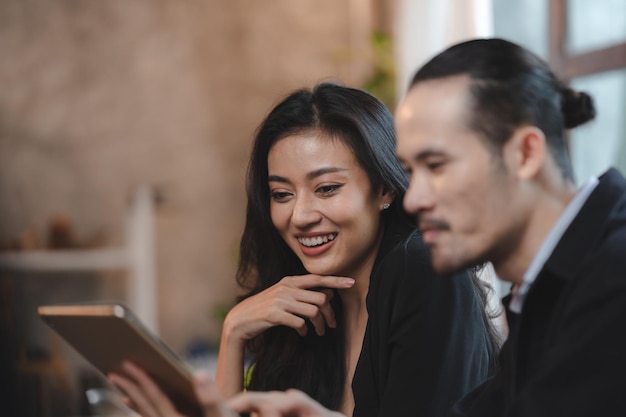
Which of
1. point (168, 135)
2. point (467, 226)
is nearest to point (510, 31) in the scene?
point (168, 135)

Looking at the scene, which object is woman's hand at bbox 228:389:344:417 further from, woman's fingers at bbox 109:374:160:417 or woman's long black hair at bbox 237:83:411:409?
woman's long black hair at bbox 237:83:411:409

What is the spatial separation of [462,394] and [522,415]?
411 mm

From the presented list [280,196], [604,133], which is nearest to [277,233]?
[280,196]

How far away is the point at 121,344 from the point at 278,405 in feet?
0.86

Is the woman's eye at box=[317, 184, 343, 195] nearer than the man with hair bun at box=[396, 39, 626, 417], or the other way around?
the man with hair bun at box=[396, 39, 626, 417]

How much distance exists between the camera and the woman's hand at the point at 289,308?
5.98ft

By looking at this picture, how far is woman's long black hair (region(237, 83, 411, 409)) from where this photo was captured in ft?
5.92

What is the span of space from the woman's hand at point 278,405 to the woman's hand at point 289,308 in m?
0.55

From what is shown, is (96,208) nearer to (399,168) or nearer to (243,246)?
(243,246)

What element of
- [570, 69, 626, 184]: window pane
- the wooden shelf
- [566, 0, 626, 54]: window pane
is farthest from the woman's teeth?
the wooden shelf

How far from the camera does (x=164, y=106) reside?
548cm

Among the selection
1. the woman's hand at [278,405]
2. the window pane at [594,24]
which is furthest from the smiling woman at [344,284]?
the window pane at [594,24]

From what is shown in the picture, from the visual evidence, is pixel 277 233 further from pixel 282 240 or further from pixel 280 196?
pixel 280 196

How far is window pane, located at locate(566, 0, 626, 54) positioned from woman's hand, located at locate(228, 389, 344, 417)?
267cm
